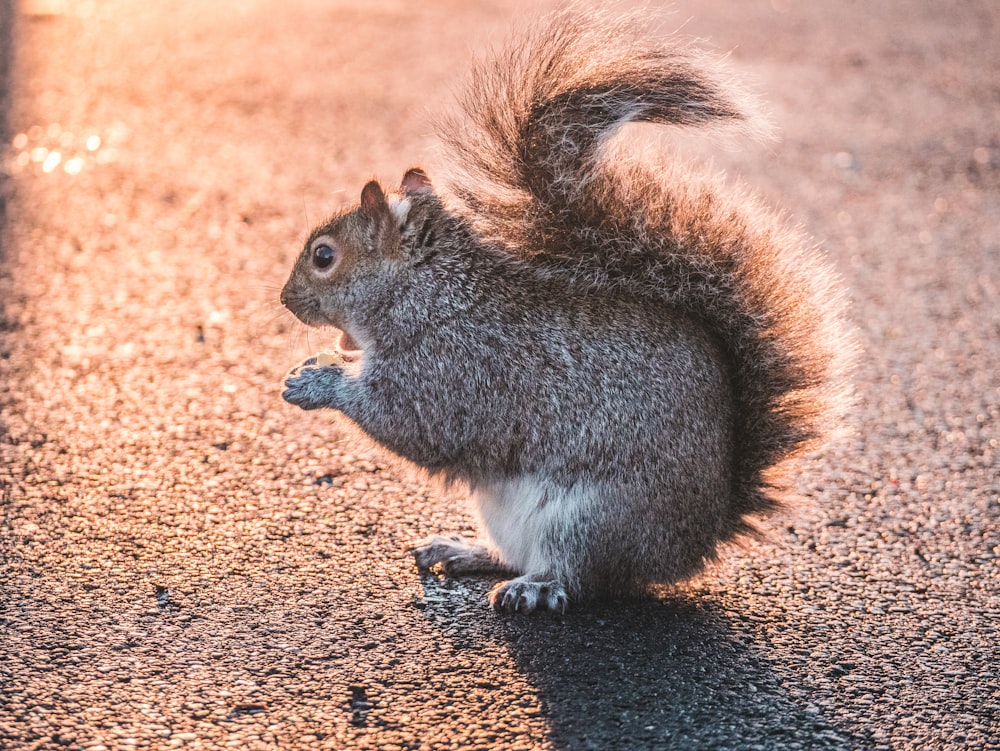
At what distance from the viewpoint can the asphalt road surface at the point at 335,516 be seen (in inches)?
90.7

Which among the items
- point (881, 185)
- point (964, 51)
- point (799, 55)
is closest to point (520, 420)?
point (881, 185)

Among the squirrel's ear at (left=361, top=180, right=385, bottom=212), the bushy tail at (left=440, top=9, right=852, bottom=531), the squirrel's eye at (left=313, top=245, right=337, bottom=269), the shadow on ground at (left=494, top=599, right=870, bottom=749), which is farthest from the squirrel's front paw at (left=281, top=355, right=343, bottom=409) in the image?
the shadow on ground at (left=494, top=599, right=870, bottom=749)

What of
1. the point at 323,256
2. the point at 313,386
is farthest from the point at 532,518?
the point at 323,256

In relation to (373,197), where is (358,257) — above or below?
below

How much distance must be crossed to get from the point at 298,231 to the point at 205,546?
7.89 feet

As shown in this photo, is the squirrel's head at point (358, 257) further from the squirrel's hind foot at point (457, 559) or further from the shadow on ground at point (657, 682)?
the shadow on ground at point (657, 682)

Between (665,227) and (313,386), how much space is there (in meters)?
0.86

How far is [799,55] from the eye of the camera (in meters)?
8.54

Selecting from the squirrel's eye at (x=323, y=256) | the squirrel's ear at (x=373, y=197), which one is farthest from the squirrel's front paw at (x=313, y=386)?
the squirrel's ear at (x=373, y=197)

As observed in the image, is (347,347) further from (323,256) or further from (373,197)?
(373,197)

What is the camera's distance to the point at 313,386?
2885 mm

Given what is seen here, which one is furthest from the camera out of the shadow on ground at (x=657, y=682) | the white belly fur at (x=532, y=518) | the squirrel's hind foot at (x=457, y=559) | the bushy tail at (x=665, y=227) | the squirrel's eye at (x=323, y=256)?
the squirrel's eye at (x=323, y=256)

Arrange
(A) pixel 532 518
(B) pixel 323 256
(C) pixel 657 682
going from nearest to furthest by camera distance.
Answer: (C) pixel 657 682, (A) pixel 532 518, (B) pixel 323 256

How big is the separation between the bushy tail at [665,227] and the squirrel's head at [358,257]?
0.76 ft
